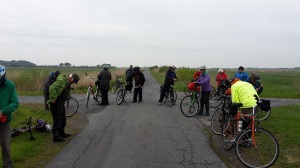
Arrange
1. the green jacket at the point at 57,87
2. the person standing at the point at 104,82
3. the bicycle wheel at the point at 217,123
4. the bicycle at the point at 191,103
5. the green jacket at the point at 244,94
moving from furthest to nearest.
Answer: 1. the person standing at the point at 104,82
2. the bicycle at the point at 191,103
3. the bicycle wheel at the point at 217,123
4. the green jacket at the point at 57,87
5. the green jacket at the point at 244,94

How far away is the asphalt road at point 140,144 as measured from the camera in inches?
228

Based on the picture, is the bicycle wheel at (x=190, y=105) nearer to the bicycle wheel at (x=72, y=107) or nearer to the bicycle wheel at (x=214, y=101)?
the bicycle wheel at (x=214, y=101)

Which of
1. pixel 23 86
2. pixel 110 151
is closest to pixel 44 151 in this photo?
pixel 110 151

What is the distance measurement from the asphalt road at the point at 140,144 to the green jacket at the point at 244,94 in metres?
1.39

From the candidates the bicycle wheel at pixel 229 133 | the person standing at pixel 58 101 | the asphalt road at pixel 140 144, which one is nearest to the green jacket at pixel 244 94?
the bicycle wheel at pixel 229 133

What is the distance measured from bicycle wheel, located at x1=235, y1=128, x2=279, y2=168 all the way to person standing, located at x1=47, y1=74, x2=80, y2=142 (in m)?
4.59

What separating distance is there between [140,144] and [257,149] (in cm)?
282

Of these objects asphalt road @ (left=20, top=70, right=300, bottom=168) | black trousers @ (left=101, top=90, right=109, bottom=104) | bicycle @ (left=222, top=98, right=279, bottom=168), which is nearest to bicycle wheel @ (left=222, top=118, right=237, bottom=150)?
asphalt road @ (left=20, top=70, right=300, bottom=168)

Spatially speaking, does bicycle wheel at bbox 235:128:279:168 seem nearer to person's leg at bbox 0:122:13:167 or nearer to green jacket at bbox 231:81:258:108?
green jacket at bbox 231:81:258:108

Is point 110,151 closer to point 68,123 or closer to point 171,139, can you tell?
point 171,139

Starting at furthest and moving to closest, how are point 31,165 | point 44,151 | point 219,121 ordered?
1. point 219,121
2. point 44,151
3. point 31,165

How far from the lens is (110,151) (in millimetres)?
6500

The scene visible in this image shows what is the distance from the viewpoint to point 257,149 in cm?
585

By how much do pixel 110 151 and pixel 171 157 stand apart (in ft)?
4.67
